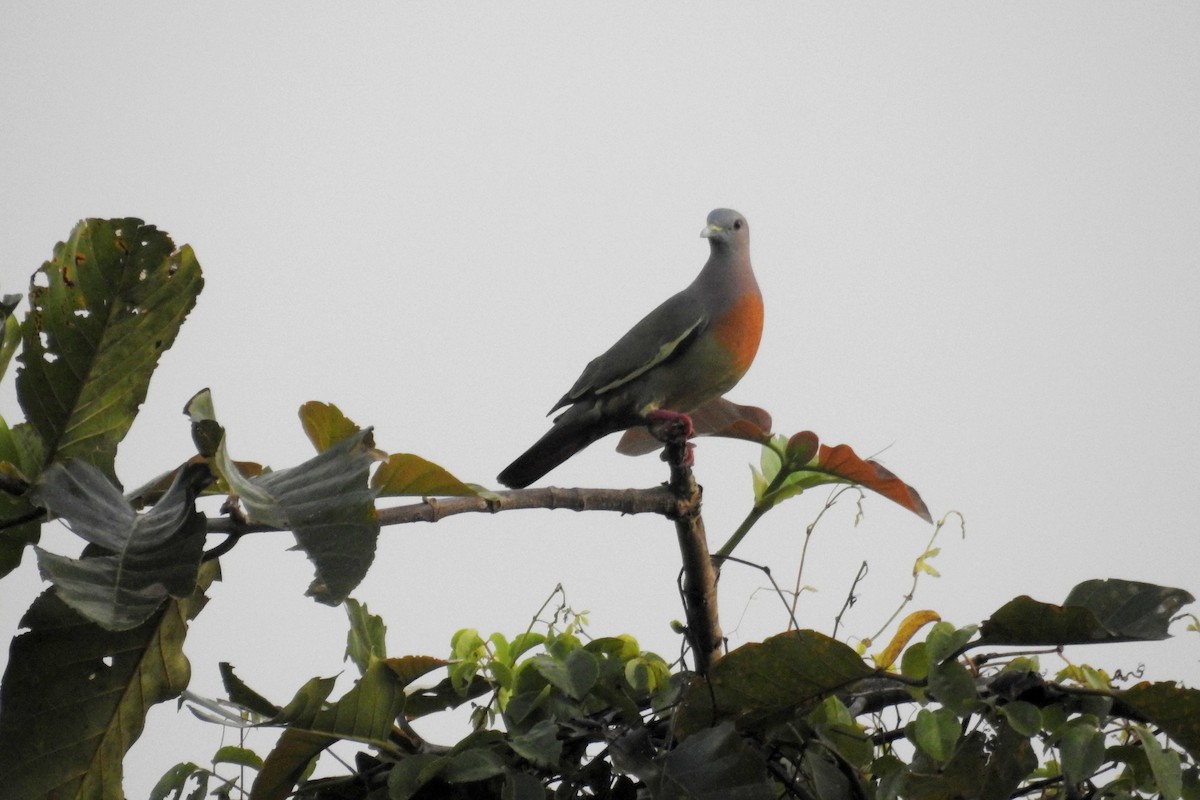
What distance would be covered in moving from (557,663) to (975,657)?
488 millimetres

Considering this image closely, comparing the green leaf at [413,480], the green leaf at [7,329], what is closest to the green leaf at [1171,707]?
the green leaf at [413,480]

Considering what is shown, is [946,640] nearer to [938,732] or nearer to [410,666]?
[938,732]

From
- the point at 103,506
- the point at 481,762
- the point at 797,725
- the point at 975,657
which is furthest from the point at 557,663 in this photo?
the point at 103,506

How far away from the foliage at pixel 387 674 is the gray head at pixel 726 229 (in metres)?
1.34

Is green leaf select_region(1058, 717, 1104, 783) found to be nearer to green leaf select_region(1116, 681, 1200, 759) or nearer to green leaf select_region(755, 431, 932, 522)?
green leaf select_region(1116, 681, 1200, 759)

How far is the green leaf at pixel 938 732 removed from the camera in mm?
1085

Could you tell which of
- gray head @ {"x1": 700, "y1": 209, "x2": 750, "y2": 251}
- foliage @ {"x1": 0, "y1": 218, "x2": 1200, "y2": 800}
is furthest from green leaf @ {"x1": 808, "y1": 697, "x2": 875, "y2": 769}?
gray head @ {"x1": 700, "y1": 209, "x2": 750, "y2": 251}

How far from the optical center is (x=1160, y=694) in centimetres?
109

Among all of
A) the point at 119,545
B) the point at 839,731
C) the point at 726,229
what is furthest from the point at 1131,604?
the point at 726,229

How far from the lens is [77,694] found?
3.23 ft

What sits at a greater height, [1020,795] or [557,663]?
[557,663]

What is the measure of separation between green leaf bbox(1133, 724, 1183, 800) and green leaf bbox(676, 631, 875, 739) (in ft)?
0.91

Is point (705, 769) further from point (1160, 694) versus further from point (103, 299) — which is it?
point (103, 299)

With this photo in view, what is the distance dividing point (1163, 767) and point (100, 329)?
1.08 m
